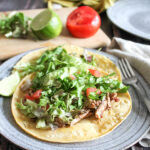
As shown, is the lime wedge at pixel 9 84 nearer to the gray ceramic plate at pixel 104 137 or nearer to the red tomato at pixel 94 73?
the gray ceramic plate at pixel 104 137

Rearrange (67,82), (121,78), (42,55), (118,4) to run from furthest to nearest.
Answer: (118,4), (42,55), (121,78), (67,82)

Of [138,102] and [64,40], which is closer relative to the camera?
[138,102]

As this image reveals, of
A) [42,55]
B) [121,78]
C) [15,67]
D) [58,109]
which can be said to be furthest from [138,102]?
[15,67]

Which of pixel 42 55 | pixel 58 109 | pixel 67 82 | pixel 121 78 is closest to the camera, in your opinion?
pixel 58 109

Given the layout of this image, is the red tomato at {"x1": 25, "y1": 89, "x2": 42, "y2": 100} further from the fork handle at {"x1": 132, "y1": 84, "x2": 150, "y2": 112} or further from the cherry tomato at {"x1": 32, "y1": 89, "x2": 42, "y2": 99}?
the fork handle at {"x1": 132, "y1": 84, "x2": 150, "y2": 112}

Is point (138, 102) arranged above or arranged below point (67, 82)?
below

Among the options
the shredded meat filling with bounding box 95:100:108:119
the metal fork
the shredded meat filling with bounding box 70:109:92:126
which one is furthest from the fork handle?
the shredded meat filling with bounding box 70:109:92:126

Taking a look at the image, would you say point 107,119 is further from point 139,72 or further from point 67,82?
point 139,72
